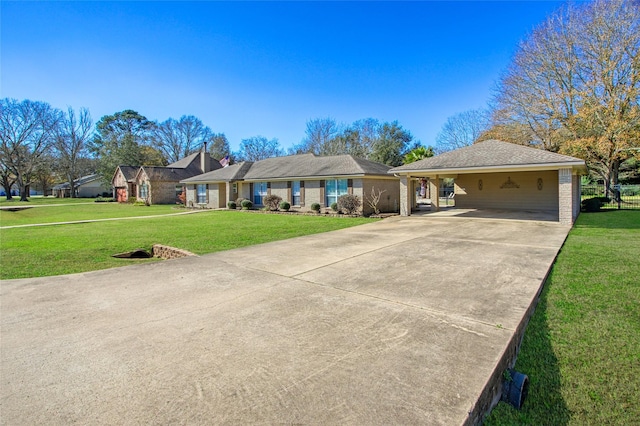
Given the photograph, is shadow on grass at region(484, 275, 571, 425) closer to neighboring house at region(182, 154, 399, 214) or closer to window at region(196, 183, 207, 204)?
neighboring house at region(182, 154, 399, 214)

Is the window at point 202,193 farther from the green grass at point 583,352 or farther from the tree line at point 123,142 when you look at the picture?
the green grass at point 583,352

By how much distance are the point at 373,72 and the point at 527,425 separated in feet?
79.3

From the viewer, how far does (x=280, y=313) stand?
4301 mm

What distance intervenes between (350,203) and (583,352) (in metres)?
15.8

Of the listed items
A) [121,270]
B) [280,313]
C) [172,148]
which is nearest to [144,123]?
[172,148]

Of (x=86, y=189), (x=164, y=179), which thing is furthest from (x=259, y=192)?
(x=86, y=189)

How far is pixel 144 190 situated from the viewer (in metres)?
36.5

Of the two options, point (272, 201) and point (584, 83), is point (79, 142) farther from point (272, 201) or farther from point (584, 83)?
point (584, 83)

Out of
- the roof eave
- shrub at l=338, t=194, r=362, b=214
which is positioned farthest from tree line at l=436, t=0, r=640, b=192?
shrub at l=338, t=194, r=362, b=214

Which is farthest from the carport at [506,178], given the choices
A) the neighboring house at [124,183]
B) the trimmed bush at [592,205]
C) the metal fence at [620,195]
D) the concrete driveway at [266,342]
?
the neighboring house at [124,183]

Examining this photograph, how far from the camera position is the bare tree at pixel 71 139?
4856 cm

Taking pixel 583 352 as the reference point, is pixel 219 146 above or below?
above

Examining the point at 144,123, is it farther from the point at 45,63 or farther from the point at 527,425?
the point at 527,425

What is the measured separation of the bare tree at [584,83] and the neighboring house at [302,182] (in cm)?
1379
